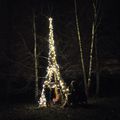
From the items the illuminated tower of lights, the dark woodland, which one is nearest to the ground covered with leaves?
the illuminated tower of lights

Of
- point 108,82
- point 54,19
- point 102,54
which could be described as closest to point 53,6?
point 54,19

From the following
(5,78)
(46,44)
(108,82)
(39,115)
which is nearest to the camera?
(39,115)

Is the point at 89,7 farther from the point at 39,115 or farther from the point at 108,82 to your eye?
the point at 39,115

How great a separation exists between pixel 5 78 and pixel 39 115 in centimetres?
1208

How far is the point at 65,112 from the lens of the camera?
22391 millimetres

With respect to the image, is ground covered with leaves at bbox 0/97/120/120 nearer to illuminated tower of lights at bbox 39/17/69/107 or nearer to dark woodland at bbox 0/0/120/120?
illuminated tower of lights at bbox 39/17/69/107

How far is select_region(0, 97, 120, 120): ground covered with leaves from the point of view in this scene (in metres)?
20.7

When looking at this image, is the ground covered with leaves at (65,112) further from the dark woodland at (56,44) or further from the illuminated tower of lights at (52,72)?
the dark woodland at (56,44)

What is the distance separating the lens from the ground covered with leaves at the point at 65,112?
815 inches

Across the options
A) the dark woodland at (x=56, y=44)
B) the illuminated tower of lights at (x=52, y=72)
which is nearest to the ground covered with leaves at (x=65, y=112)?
the illuminated tower of lights at (x=52, y=72)

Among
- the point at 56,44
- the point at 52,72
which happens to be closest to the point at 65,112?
the point at 52,72

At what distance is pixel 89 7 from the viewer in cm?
3241

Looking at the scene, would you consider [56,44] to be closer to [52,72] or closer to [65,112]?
[52,72]

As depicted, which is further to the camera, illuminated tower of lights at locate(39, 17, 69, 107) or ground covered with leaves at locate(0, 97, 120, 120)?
illuminated tower of lights at locate(39, 17, 69, 107)
